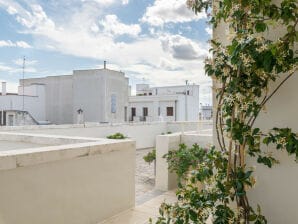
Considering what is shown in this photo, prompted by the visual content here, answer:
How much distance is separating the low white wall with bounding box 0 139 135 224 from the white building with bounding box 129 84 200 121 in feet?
61.3

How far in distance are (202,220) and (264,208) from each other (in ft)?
1.49

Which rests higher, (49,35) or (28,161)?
(49,35)

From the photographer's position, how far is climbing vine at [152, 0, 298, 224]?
1.59 meters

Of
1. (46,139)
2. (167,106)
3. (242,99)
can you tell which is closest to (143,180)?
(46,139)

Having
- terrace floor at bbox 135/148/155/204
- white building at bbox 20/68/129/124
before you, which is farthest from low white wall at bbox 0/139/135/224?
white building at bbox 20/68/129/124

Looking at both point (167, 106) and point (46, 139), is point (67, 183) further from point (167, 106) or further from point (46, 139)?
point (167, 106)

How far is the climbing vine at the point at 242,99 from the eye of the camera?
5.23 feet

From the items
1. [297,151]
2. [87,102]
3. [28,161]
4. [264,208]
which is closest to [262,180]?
[264,208]

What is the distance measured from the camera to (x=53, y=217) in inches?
106

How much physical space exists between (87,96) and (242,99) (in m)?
17.3

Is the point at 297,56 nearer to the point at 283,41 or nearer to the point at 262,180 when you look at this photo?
the point at 283,41

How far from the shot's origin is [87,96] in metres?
18.3

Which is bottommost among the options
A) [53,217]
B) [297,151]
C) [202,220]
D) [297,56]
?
[53,217]

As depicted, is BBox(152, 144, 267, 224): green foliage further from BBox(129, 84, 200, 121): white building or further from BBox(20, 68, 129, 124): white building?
BBox(129, 84, 200, 121): white building
